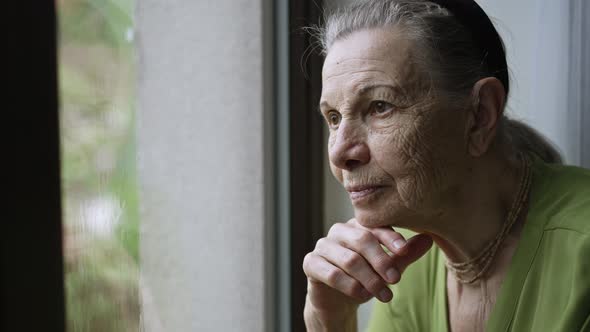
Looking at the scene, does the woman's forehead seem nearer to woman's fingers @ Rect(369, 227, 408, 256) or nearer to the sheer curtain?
Answer: woman's fingers @ Rect(369, 227, 408, 256)

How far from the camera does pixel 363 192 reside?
3.49 feet

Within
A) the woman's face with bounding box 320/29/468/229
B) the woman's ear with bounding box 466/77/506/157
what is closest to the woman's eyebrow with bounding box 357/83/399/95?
the woman's face with bounding box 320/29/468/229

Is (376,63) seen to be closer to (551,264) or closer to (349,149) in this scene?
(349,149)

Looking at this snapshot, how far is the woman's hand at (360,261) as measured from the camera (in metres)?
1.08

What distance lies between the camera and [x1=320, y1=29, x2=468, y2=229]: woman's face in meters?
1.04

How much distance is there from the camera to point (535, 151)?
4.29 ft

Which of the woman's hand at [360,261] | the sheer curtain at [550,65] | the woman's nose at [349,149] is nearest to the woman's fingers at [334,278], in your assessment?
the woman's hand at [360,261]

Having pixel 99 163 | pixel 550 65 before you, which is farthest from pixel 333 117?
pixel 550 65

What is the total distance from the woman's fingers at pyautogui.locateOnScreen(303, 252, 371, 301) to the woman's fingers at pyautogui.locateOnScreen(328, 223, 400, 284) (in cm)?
5

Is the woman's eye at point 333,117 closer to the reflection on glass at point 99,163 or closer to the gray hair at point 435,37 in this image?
the gray hair at point 435,37

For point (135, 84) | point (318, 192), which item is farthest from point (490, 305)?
point (135, 84)

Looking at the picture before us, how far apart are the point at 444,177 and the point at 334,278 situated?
28 centimetres

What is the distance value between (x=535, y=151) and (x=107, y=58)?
0.95 metres

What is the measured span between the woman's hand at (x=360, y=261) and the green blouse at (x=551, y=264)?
18 centimetres
